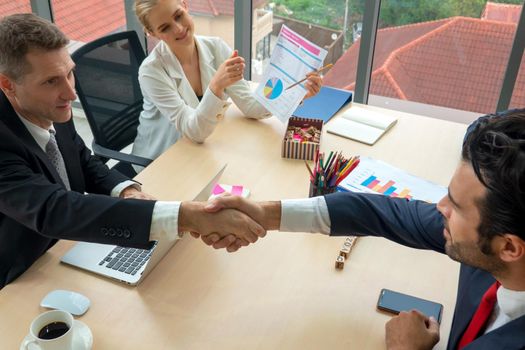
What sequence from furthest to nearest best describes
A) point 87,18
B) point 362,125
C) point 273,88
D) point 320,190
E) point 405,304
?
point 87,18, point 362,125, point 273,88, point 320,190, point 405,304

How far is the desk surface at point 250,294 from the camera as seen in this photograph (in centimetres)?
122

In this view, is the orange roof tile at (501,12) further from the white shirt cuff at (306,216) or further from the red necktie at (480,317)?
the red necktie at (480,317)

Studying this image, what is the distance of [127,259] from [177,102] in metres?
0.94

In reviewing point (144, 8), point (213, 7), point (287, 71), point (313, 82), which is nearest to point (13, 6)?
point (213, 7)

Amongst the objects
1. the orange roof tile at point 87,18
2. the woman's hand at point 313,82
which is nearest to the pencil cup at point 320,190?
the woman's hand at point 313,82

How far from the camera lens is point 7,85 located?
1.50m

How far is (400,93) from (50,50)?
238 centimetres

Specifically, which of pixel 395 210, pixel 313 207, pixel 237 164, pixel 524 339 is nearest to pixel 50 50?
pixel 237 164

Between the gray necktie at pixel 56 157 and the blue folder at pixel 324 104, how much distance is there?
102cm

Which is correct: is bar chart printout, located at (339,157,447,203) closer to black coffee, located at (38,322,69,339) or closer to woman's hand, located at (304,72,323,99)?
woman's hand, located at (304,72,323,99)

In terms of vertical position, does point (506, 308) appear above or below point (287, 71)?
below

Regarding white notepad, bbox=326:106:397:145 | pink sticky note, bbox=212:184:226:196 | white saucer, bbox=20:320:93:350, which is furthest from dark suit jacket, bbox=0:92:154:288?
white notepad, bbox=326:106:397:145

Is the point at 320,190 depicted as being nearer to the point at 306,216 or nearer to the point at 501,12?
the point at 306,216

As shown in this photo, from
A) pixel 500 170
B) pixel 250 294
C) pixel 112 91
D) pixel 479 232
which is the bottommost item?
pixel 250 294
